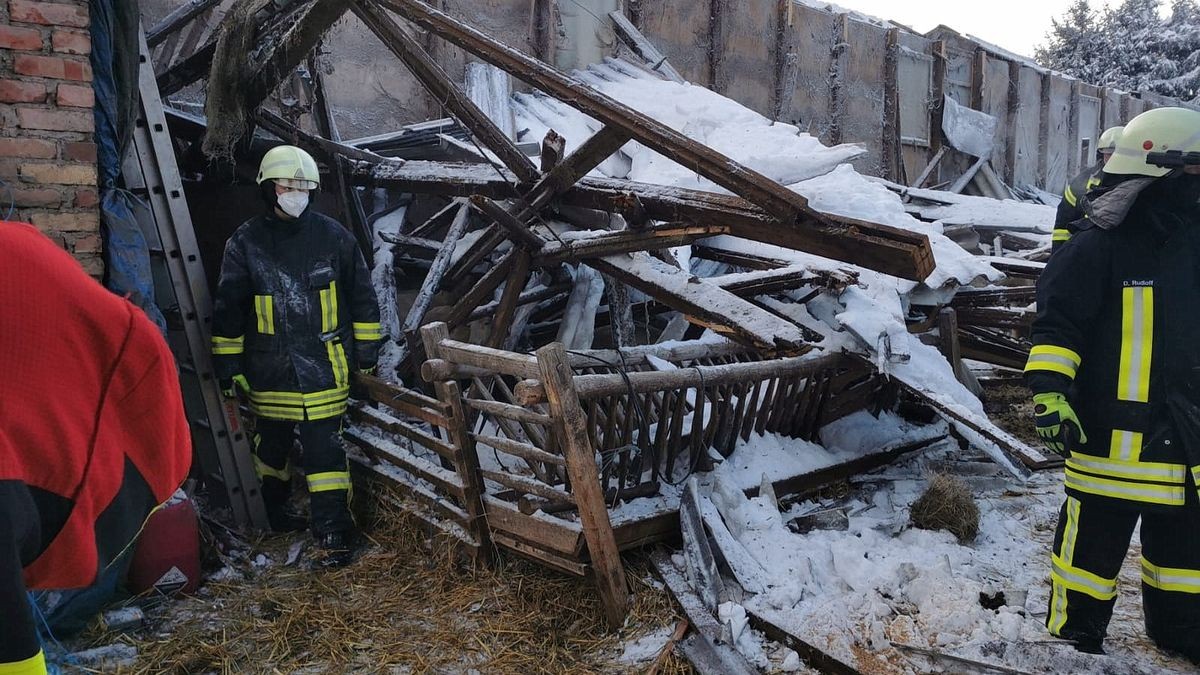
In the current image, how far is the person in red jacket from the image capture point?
966 mm

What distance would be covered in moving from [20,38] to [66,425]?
2.72 metres

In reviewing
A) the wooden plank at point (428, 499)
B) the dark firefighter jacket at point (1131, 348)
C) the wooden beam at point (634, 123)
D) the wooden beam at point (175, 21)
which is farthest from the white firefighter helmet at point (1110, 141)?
the wooden beam at point (175, 21)

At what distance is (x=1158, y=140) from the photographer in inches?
96.2

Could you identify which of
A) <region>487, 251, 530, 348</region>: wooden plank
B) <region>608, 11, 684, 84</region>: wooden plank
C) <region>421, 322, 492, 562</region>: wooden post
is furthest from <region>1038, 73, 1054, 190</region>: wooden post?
<region>421, 322, 492, 562</region>: wooden post

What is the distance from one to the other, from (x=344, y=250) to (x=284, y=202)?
1.19 ft

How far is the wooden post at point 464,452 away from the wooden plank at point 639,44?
6.28 meters

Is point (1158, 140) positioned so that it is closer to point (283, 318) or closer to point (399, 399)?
point (399, 399)

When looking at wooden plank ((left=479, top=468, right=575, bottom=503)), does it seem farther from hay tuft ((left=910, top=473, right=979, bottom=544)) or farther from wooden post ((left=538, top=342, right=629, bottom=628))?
hay tuft ((left=910, top=473, right=979, bottom=544))

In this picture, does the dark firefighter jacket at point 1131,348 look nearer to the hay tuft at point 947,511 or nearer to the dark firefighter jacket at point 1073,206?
the dark firefighter jacket at point 1073,206

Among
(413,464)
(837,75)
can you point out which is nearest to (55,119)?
(413,464)

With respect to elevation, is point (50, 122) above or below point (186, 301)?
above

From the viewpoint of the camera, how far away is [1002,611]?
2.79 meters

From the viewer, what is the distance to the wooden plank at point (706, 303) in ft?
12.4

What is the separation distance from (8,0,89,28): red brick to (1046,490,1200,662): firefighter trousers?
13.6ft
